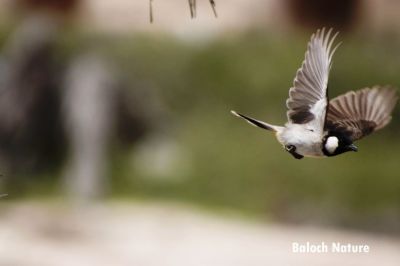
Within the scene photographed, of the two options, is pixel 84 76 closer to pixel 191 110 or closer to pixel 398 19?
pixel 191 110

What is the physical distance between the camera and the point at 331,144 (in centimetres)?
72

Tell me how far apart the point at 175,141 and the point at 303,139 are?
45cm

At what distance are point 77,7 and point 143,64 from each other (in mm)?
141

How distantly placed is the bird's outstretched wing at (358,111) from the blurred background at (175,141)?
0.20 meters

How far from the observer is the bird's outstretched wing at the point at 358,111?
2.30 ft

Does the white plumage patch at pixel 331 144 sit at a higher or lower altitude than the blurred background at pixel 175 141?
lower

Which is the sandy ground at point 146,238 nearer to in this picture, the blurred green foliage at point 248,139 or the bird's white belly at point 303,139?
the blurred green foliage at point 248,139

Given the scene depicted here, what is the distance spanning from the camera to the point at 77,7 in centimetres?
114

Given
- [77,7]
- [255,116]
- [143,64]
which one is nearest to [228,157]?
[255,116]

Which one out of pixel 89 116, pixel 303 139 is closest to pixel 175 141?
pixel 89 116

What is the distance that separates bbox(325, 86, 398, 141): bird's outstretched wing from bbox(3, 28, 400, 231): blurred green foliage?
189mm

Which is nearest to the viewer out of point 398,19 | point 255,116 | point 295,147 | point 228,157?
point 295,147

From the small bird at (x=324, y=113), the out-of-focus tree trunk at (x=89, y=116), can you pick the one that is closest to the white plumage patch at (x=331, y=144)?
the small bird at (x=324, y=113)

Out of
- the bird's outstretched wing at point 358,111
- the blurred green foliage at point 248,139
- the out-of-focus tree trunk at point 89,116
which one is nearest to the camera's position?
the bird's outstretched wing at point 358,111
